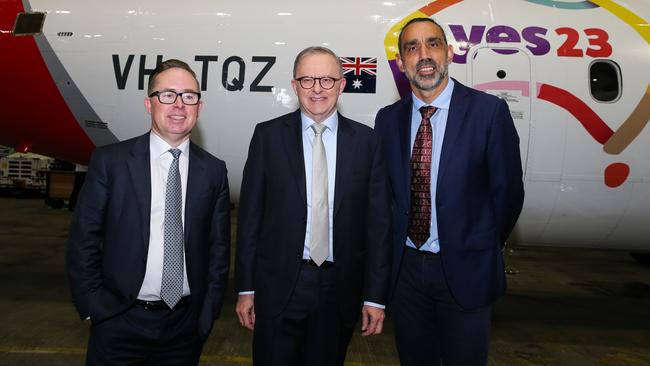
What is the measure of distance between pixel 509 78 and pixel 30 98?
501 centimetres

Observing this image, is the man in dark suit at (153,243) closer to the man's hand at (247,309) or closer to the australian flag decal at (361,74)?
the man's hand at (247,309)

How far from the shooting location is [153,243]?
2486mm

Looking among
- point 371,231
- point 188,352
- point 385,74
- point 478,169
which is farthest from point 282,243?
point 385,74

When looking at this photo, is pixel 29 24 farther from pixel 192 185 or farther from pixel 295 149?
pixel 295 149

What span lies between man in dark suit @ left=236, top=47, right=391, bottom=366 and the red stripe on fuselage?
3603mm

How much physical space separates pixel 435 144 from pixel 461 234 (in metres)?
0.55

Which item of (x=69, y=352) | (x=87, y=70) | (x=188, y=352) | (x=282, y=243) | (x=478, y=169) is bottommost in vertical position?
(x=69, y=352)

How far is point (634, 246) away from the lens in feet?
18.3

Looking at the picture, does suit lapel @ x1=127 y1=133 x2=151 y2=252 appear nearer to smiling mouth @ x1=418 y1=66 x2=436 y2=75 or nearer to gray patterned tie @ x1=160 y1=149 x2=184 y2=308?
gray patterned tie @ x1=160 y1=149 x2=184 y2=308

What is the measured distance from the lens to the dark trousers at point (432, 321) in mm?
2826

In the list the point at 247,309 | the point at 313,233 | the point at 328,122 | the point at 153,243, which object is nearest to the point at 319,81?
the point at 328,122

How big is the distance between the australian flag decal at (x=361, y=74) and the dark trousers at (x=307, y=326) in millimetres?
2807

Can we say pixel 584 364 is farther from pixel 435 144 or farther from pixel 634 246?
pixel 435 144

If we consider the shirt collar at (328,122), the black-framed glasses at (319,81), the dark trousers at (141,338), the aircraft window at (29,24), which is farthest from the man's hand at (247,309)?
the aircraft window at (29,24)
